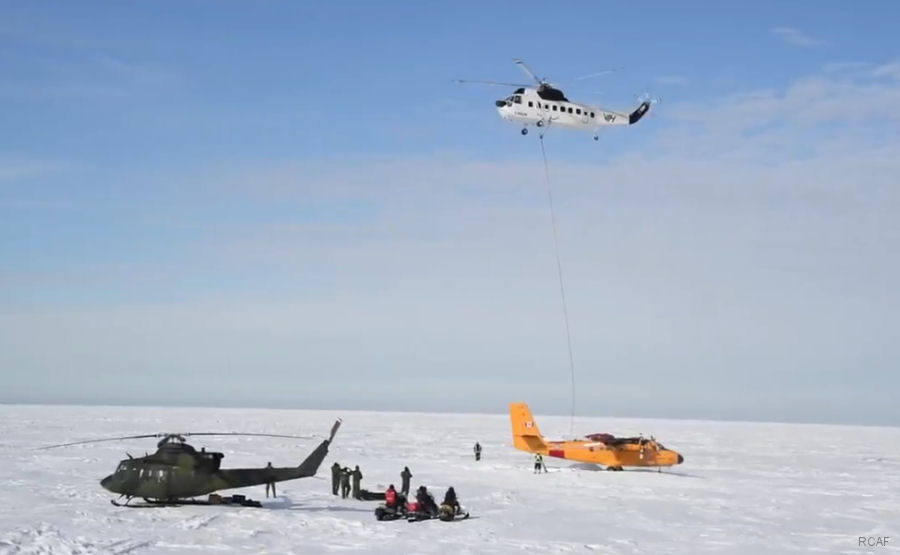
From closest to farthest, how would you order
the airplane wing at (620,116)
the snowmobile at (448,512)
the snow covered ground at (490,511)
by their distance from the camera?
the snow covered ground at (490,511)
the snowmobile at (448,512)
the airplane wing at (620,116)

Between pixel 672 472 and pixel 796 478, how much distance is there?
13.5 ft

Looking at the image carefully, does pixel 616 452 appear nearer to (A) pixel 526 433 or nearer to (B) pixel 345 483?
(A) pixel 526 433

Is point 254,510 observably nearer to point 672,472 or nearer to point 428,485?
point 428,485

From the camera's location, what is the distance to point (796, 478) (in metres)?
30.8

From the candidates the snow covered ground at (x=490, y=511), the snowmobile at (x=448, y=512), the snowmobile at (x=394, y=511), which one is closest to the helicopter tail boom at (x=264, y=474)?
the snow covered ground at (x=490, y=511)

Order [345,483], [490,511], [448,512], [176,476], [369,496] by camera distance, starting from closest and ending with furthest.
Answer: [448,512]
[176,476]
[490,511]
[369,496]
[345,483]

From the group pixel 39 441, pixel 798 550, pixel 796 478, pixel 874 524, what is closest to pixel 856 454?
pixel 796 478

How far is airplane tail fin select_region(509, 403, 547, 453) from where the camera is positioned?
3334cm

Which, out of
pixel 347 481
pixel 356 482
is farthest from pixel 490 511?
pixel 347 481

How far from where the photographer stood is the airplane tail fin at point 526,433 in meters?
33.3

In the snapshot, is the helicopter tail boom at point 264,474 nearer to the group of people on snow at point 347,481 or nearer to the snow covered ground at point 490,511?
the snow covered ground at point 490,511

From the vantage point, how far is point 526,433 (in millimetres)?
33656

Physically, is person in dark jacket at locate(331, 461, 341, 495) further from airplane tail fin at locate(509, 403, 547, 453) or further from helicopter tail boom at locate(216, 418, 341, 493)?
airplane tail fin at locate(509, 403, 547, 453)

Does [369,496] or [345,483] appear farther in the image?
[345,483]
